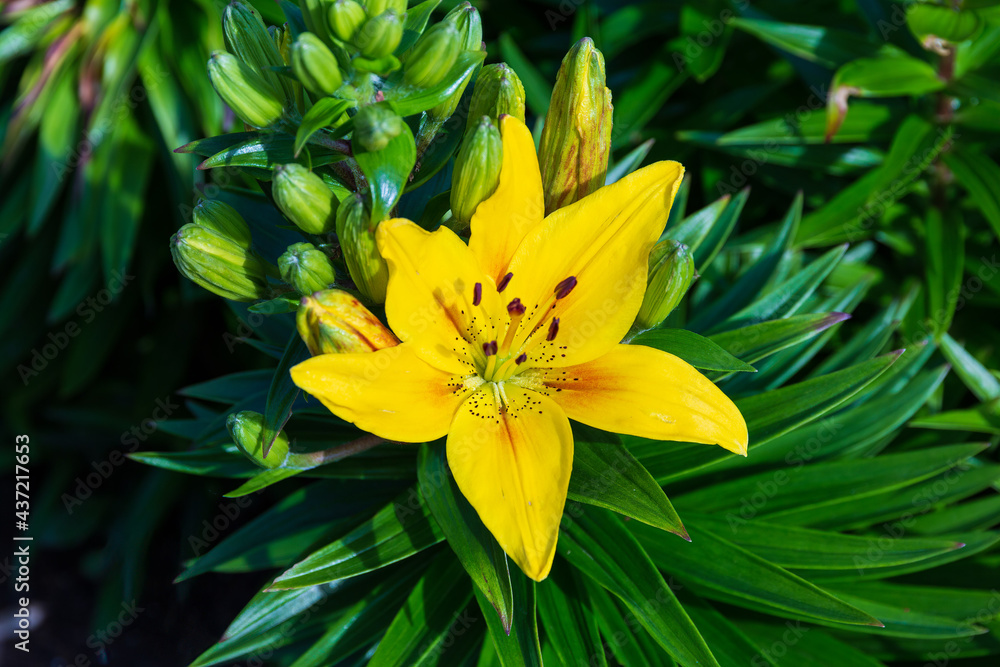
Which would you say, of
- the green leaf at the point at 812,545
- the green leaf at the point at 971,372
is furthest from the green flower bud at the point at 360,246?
the green leaf at the point at 971,372

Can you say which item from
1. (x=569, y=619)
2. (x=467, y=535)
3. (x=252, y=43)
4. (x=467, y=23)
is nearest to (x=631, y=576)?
(x=569, y=619)

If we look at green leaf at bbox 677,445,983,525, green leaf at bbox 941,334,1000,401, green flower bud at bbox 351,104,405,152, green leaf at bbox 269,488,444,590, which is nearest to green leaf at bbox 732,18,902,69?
green leaf at bbox 941,334,1000,401

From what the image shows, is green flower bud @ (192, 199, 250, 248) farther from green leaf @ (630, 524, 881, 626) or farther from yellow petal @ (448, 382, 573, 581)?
green leaf @ (630, 524, 881, 626)

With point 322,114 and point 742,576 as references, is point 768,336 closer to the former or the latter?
point 742,576

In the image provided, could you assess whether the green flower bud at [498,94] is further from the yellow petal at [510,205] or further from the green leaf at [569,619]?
the green leaf at [569,619]

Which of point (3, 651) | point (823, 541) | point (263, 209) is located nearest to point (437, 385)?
point (263, 209)

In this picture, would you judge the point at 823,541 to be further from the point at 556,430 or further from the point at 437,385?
the point at 437,385

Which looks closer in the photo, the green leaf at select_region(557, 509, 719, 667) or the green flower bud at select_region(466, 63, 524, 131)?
the green flower bud at select_region(466, 63, 524, 131)
